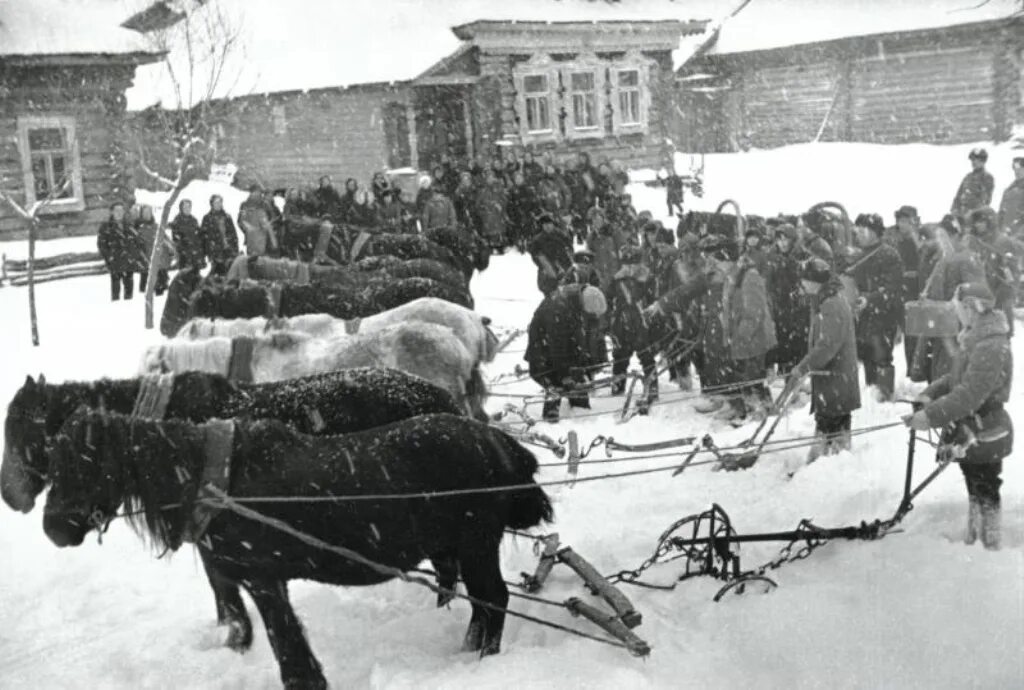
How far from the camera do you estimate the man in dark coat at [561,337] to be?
8.38 meters

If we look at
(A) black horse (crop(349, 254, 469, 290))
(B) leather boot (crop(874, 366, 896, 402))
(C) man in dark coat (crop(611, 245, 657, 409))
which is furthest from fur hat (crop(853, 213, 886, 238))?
(A) black horse (crop(349, 254, 469, 290))

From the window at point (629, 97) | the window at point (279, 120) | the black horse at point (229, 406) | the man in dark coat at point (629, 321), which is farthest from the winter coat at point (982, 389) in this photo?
the window at point (629, 97)

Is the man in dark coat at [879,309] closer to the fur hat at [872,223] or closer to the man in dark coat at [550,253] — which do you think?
the fur hat at [872,223]

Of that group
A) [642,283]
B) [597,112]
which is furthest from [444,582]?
[597,112]

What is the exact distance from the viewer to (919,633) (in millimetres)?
4270

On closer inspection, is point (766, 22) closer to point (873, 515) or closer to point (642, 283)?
point (642, 283)

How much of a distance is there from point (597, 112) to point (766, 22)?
6652 millimetres

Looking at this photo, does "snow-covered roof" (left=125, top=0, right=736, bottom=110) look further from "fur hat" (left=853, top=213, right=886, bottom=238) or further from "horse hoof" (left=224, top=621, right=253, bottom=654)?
"horse hoof" (left=224, top=621, right=253, bottom=654)

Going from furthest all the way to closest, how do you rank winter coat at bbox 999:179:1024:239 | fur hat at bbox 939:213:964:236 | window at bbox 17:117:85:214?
1. window at bbox 17:117:85:214
2. winter coat at bbox 999:179:1024:239
3. fur hat at bbox 939:213:964:236

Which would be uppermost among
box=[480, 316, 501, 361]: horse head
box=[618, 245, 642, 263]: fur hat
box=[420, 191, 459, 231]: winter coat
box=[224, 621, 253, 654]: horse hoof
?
box=[420, 191, 459, 231]: winter coat

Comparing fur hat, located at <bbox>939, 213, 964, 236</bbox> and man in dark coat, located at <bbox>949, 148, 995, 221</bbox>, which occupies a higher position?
man in dark coat, located at <bbox>949, 148, 995, 221</bbox>

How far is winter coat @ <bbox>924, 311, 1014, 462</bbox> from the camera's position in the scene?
14.9 feet

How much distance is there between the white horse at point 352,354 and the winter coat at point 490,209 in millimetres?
9030

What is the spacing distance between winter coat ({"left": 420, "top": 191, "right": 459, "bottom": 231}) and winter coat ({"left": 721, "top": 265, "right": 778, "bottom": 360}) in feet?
23.3
